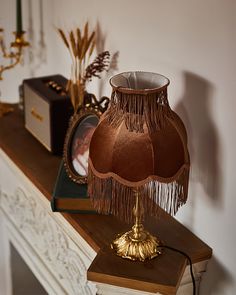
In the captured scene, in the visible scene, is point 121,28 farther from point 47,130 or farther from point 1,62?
point 1,62

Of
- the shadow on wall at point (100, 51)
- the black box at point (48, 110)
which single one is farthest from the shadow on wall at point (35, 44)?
the shadow on wall at point (100, 51)

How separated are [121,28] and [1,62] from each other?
2.90ft

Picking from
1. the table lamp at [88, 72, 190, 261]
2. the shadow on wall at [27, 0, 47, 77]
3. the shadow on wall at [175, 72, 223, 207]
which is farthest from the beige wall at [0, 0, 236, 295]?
the shadow on wall at [27, 0, 47, 77]

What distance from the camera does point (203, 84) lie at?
1221 millimetres

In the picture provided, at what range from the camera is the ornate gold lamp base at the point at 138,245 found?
3.93ft

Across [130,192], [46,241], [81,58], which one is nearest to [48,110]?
[81,58]

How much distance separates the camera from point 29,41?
2053 millimetres

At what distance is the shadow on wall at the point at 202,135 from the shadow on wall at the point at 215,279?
142mm

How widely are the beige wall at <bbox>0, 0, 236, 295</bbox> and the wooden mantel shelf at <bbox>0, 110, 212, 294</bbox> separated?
50mm

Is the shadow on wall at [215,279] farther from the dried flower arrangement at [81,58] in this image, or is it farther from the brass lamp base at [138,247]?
the dried flower arrangement at [81,58]

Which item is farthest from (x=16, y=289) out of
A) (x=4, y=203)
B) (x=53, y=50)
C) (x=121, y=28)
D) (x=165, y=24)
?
(x=165, y=24)

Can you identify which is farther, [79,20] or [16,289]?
[16,289]

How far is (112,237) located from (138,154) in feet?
1.01

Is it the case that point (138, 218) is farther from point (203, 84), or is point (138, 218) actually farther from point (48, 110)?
point (48, 110)
